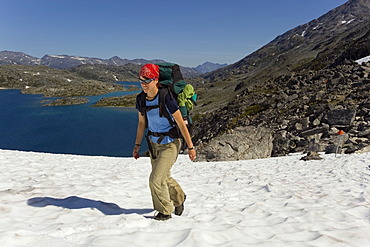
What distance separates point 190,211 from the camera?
699cm

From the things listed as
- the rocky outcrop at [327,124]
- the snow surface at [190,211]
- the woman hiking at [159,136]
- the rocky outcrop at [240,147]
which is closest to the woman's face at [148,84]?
the woman hiking at [159,136]

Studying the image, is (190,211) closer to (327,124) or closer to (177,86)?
(177,86)

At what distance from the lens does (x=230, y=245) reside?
464 centimetres

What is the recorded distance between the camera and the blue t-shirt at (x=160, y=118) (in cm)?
523

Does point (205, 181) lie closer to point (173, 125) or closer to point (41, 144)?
point (173, 125)

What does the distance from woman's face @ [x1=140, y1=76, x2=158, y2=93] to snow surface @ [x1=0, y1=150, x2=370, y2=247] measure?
2.88 metres

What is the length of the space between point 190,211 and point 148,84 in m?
3.85

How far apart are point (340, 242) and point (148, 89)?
481 centimetres

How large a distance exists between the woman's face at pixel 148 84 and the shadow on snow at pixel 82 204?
3.31 m

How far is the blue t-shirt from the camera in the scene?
17.2ft

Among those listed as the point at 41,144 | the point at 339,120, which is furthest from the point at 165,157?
the point at 41,144

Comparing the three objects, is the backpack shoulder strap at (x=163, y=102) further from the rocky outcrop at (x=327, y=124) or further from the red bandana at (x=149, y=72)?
the rocky outcrop at (x=327, y=124)

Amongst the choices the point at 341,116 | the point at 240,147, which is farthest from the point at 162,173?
the point at 341,116

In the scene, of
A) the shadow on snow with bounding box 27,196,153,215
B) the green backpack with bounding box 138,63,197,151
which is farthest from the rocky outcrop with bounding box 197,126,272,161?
the green backpack with bounding box 138,63,197,151
